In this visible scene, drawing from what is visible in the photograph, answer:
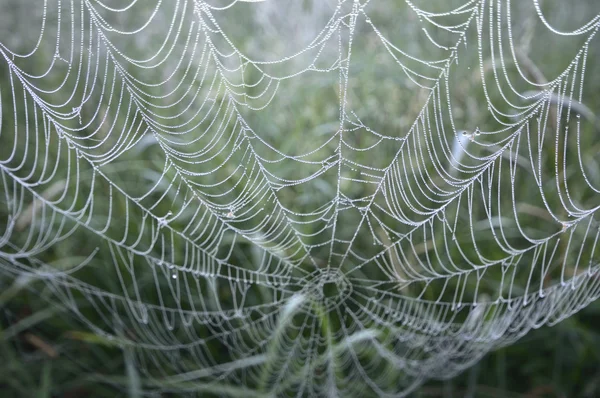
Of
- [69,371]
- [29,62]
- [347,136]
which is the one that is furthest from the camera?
[29,62]

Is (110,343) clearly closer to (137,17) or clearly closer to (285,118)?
(285,118)

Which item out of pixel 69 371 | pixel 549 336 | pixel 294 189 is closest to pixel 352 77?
pixel 294 189

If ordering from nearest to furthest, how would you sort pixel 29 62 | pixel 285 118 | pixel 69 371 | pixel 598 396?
pixel 598 396 → pixel 69 371 → pixel 285 118 → pixel 29 62

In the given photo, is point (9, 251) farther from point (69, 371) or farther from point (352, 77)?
point (352, 77)

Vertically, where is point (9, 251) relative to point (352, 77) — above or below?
below

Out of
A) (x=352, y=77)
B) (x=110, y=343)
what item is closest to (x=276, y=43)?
(x=352, y=77)

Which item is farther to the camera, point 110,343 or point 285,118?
point 285,118

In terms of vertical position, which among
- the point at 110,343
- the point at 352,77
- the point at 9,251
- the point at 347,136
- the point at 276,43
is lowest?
the point at 110,343
